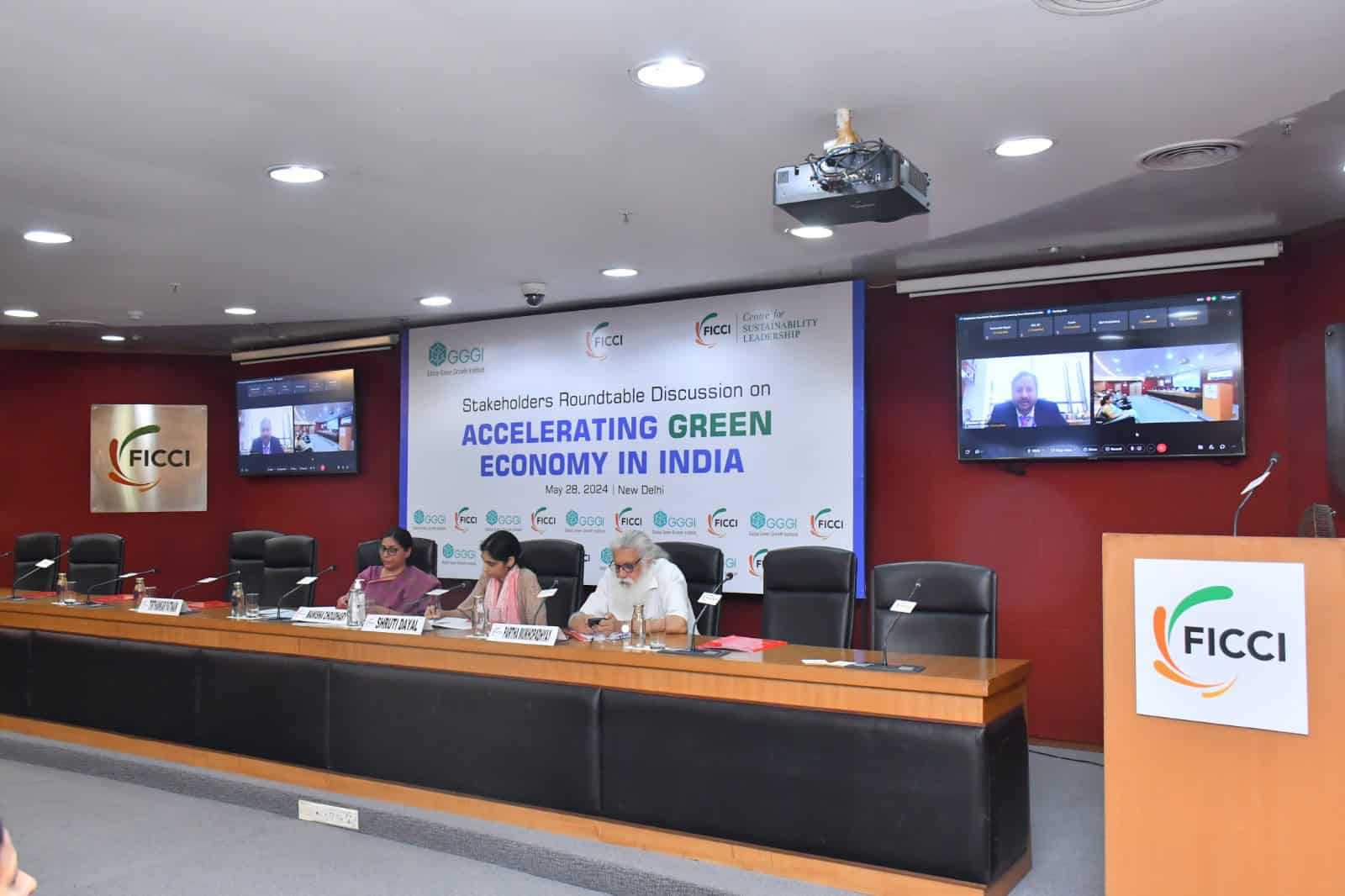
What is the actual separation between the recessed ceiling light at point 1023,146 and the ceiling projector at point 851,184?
37 centimetres

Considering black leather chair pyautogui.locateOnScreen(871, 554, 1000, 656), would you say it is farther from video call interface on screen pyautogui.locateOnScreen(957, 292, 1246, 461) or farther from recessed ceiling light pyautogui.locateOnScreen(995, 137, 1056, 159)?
video call interface on screen pyautogui.locateOnScreen(957, 292, 1246, 461)

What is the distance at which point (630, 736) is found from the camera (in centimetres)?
332

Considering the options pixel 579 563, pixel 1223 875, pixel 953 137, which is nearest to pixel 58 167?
pixel 579 563

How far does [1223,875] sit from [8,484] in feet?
27.9

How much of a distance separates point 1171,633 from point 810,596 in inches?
80.3

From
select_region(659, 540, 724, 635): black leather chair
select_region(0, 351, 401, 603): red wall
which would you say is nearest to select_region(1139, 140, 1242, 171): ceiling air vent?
select_region(659, 540, 724, 635): black leather chair

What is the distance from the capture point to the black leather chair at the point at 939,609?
3.70m

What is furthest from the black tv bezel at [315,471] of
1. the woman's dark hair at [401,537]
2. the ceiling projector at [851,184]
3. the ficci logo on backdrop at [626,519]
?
the ceiling projector at [851,184]

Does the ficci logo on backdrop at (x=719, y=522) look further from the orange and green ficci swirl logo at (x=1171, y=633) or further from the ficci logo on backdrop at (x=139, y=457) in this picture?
the ficci logo on backdrop at (x=139, y=457)

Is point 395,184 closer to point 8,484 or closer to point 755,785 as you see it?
point 755,785

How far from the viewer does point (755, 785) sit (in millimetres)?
3078

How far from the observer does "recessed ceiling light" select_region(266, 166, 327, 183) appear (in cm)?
366

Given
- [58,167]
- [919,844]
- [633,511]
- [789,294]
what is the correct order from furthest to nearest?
[633,511]
[789,294]
[58,167]
[919,844]

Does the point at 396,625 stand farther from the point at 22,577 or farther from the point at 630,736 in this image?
the point at 22,577
